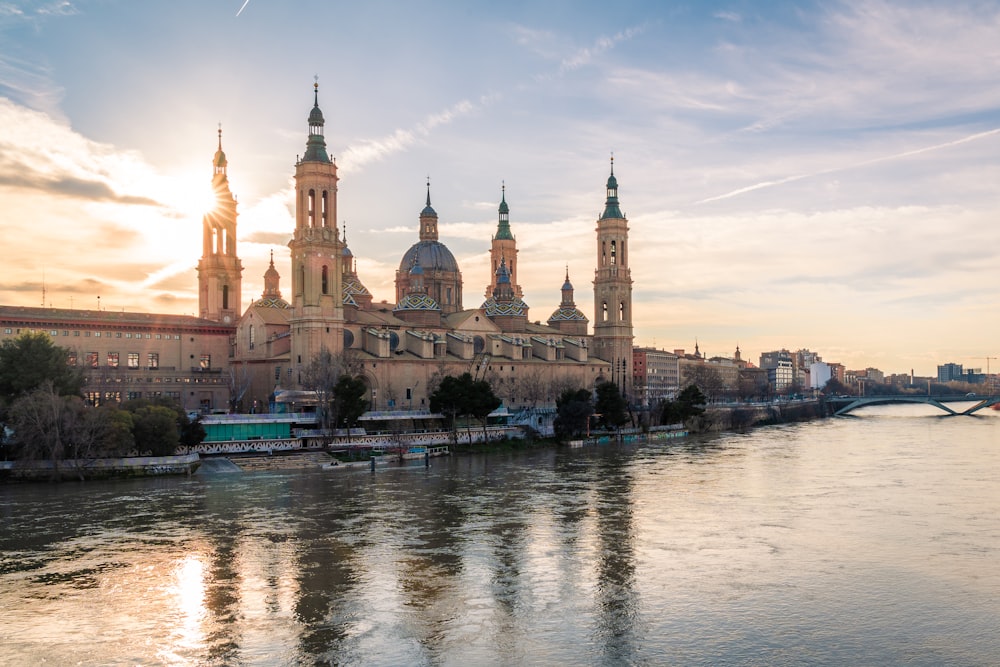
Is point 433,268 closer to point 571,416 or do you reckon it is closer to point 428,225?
point 428,225

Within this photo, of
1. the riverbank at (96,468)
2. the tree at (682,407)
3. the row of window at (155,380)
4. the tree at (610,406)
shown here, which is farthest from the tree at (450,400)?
the tree at (682,407)

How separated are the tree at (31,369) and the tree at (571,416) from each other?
114 feet

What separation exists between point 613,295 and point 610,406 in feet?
80.1

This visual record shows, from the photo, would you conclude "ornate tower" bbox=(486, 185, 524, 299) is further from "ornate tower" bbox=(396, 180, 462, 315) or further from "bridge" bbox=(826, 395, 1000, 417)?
"bridge" bbox=(826, 395, 1000, 417)

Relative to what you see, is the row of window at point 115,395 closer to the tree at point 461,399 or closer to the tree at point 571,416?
the tree at point 461,399

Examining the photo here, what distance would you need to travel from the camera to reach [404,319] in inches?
3118

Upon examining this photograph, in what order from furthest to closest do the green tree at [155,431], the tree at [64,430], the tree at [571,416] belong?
the tree at [571,416] < the green tree at [155,431] < the tree at [64,430]

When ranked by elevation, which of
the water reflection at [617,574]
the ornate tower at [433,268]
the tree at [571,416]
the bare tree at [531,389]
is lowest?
the water reflection at [617,574]

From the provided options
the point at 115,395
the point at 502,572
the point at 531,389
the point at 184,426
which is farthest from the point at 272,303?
the point at 502,572

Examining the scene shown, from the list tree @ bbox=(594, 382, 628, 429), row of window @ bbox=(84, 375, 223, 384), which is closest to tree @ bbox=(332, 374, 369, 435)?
row of window @ bbox=(84, 375, 223, 384)

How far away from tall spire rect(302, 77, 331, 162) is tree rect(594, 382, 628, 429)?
95.5ft

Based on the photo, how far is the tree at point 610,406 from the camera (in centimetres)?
7381

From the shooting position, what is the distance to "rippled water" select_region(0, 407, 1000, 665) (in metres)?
19.6

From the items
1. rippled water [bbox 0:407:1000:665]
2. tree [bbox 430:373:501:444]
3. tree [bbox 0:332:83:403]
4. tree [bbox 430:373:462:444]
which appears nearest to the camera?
rippled water [bbox 0:407:1000:665]
